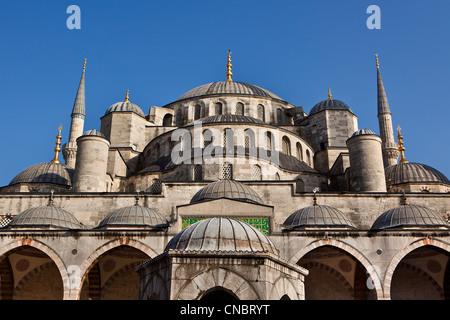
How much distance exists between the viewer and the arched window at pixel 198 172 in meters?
19.7

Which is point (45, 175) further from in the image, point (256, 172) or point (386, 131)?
point (386, 131)

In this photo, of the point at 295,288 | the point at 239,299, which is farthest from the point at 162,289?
the point at 295,288

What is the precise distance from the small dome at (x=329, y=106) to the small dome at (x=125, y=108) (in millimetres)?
8818

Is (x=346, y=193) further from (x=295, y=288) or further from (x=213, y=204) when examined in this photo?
(x=295, y=288)

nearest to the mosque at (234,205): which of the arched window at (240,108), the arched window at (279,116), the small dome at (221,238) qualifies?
the arched window at (279,116)

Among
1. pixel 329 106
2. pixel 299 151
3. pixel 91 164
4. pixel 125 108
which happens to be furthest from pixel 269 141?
pixel 125 108

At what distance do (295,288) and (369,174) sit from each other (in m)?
13.5

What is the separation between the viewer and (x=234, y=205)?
15.9 m

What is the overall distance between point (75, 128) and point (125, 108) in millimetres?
2670

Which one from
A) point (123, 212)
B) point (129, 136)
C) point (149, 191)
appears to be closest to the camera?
point (123, 212)

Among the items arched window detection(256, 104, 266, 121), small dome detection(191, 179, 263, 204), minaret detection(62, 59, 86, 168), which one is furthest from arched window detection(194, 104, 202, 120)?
small dome detection(191, 179, 263, 204)

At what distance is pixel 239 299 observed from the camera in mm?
5789

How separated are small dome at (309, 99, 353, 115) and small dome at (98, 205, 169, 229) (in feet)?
40.8

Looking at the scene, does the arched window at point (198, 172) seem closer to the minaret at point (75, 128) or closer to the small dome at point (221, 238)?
the minaret at point (75, 128)
